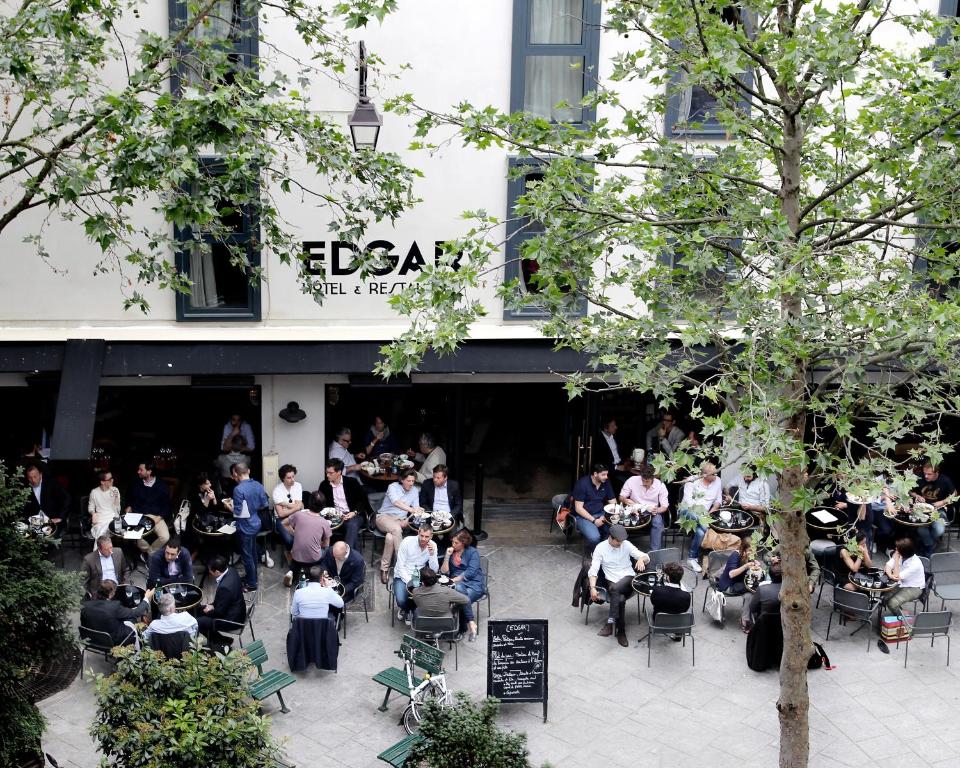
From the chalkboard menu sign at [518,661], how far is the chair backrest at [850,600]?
4.01 m

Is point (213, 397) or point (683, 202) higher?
point (683, 202)

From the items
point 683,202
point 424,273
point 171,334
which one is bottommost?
point 171,334

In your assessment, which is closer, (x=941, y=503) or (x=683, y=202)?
(x=683, y=202)

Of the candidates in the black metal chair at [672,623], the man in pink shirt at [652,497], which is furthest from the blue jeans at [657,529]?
the black metal chair at [672,623]

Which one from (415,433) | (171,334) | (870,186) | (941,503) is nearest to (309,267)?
(171,334)

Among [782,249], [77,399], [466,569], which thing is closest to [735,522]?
[466,569]

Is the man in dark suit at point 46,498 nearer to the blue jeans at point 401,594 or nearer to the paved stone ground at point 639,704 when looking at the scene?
the paved stone ground at point 639,704

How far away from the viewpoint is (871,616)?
14938 millimetres

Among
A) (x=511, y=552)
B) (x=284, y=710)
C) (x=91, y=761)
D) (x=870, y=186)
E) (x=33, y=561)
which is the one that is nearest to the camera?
(x=33, y=561)

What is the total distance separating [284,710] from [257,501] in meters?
3.64

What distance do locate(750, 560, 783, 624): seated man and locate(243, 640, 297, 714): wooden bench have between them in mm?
5470

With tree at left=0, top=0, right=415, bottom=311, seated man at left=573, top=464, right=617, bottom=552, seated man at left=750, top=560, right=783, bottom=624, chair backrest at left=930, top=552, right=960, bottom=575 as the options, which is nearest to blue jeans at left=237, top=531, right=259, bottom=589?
tree at left=0, top=0, right=415, bottom=311

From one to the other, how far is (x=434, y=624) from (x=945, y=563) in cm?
682

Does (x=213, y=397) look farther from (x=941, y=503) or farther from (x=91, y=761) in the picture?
(x=941, y=503)
